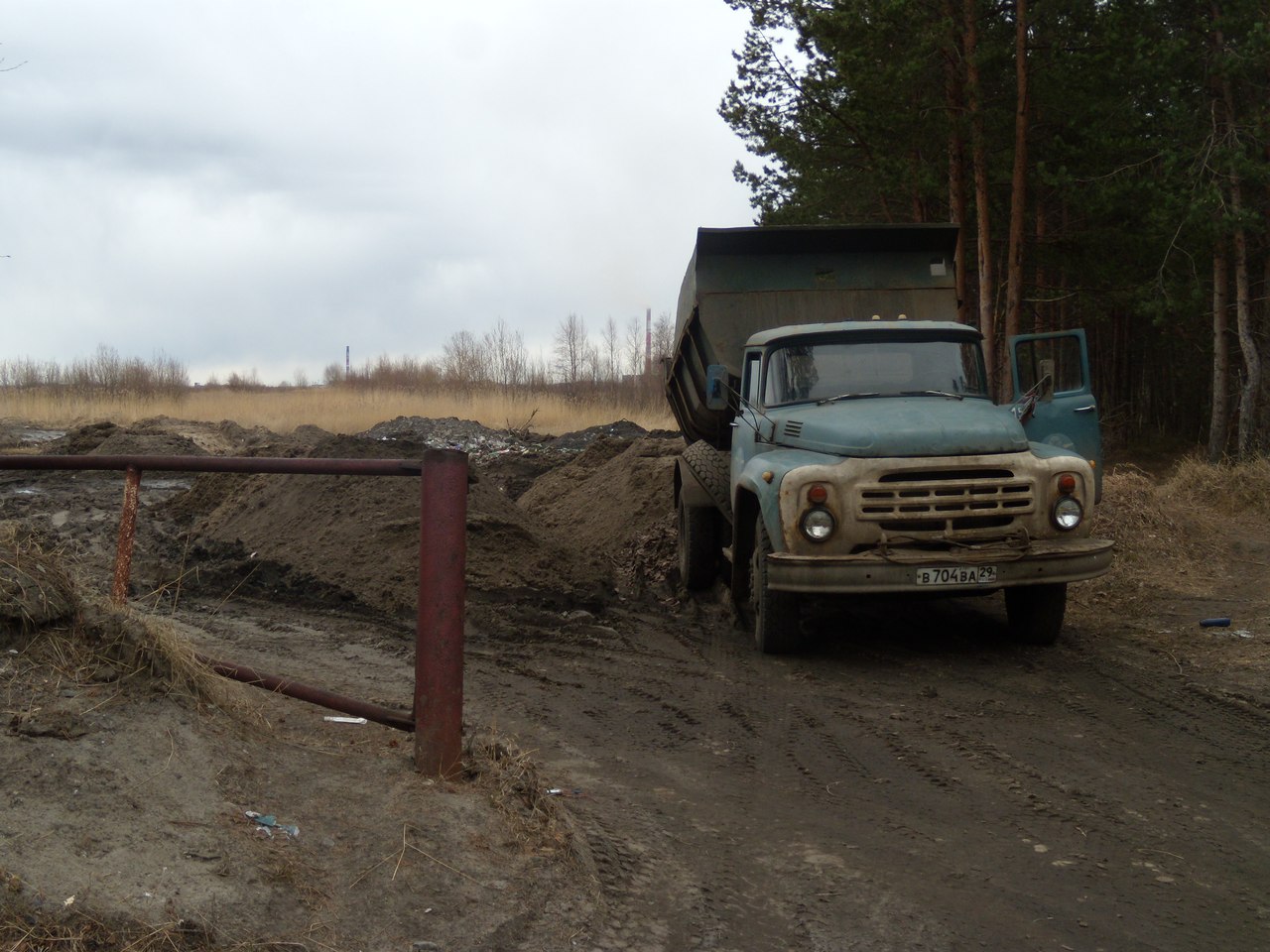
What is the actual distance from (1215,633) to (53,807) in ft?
25.1

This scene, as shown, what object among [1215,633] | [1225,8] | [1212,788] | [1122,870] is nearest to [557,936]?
[1122,870]

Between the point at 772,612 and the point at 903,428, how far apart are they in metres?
1.48

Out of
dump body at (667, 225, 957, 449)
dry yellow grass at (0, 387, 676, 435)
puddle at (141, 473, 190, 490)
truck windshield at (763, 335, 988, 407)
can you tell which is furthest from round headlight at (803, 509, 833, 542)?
dry yellow grass at (0, 387, 676, 435)

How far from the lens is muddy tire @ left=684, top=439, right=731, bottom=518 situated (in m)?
9.62

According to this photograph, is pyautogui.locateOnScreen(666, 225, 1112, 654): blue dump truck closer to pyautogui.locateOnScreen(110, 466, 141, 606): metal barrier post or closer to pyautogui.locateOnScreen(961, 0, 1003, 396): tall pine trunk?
pyautogui.locateOnScreen(110, 466, 141, 606): metal barrier post

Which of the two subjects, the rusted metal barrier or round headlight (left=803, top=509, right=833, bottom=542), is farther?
round headlight (left=803, top=509, right=833, bottom=542)

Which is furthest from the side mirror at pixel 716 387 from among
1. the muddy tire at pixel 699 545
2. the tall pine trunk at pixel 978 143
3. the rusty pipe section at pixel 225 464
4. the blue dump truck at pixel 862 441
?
the tall pine trunk at pixel 978 143

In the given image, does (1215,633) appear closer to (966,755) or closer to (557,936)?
(966,755)

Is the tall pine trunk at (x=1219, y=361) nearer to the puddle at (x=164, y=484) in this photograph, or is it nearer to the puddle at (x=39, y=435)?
the puddle at (x=164, y=484)

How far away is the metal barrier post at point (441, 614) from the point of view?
155 inches

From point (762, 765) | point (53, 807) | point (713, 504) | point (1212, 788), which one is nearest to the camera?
point (53, 807)

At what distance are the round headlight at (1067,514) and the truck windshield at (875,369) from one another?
1251 millimetres

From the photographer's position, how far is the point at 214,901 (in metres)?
3.05

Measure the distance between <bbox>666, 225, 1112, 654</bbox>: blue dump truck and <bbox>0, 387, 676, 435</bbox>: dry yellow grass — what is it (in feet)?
72.5
